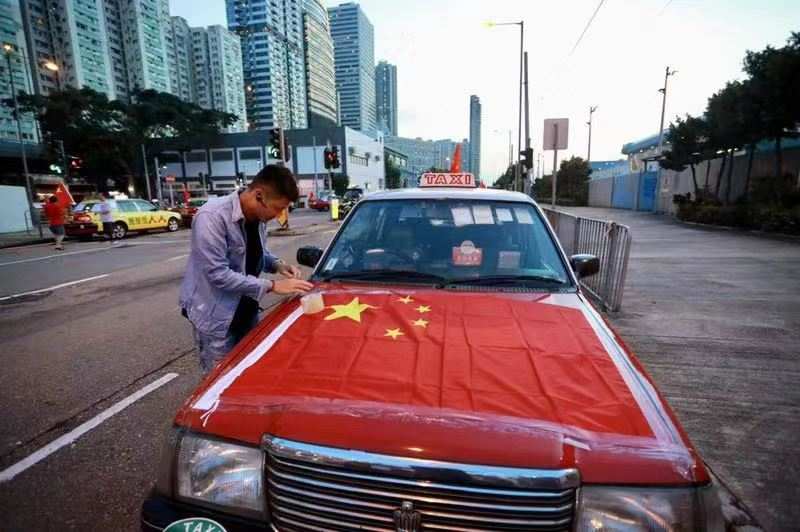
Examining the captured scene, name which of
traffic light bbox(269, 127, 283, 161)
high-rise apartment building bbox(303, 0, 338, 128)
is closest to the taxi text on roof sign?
traffic light bbox(269, 127, 283, 161)

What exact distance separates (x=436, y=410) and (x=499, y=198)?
2072mm

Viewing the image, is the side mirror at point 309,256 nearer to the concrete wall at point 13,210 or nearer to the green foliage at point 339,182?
the concrete wall at point 13,210

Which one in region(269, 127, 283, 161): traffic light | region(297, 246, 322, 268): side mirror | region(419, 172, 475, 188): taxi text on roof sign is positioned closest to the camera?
Answer: region(297, 246, 322, 268): side mirror

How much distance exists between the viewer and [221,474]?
1.31m

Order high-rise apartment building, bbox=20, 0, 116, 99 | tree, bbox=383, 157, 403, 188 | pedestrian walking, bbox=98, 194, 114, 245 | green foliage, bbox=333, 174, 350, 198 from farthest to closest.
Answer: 1. tree, bbox=383, 157, 403, 188
2. high-rise apartment building, bbox=20, 0, 116, 99
3. green foliage, bbox=333, 174, 350, 198
4. pedestrian walking, bbox=98, 194, 114, 245

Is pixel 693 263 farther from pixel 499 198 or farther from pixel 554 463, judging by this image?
pixel 554 463

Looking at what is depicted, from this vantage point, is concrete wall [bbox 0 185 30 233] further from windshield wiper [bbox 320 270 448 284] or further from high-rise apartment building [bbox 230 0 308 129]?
high-rise apartment building [bbox 230 0 308 129]

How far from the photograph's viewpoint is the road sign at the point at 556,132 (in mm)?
10859

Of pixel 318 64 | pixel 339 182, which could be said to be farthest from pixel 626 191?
pixel 318 64

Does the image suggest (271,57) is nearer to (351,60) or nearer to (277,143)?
(351,60)

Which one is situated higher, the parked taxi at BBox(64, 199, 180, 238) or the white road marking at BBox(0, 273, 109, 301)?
the parked taxi at BBox(64, 199, 180, 238)

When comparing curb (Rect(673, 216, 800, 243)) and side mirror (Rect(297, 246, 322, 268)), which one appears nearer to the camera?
side mirror (Rect(297, 246, 322, 268))

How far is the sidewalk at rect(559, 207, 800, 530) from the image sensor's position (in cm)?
259

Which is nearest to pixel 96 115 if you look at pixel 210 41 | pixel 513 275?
pixel 210 41
